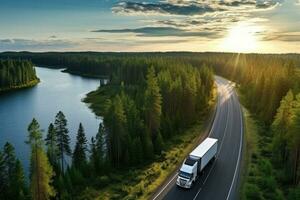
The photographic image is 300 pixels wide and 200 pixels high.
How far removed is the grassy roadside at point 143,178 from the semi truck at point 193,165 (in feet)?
13.4

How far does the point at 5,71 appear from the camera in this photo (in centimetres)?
16625

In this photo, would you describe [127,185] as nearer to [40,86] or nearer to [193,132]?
[193,132]

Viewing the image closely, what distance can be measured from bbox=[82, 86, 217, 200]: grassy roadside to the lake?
18321mm

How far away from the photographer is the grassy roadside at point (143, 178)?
40.5 metres

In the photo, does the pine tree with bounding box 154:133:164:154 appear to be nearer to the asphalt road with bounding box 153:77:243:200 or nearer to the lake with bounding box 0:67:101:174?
the asphalt road with bounding box 153:77:243:200

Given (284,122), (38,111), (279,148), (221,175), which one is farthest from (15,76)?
(284,122)

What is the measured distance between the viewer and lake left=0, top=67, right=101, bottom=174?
2921 inches

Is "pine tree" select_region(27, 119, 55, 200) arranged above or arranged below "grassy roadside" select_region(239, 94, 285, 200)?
above

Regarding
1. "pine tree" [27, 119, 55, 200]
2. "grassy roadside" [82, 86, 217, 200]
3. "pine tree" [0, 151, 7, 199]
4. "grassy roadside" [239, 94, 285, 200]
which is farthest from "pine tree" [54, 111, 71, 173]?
"grassy roadside" [239, 94, 285, 200]

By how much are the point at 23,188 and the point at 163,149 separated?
1043 inches

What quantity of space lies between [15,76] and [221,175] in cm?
15682

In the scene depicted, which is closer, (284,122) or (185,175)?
(185,175)

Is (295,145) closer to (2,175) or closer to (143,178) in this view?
(143,178)

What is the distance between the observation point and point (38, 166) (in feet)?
107
